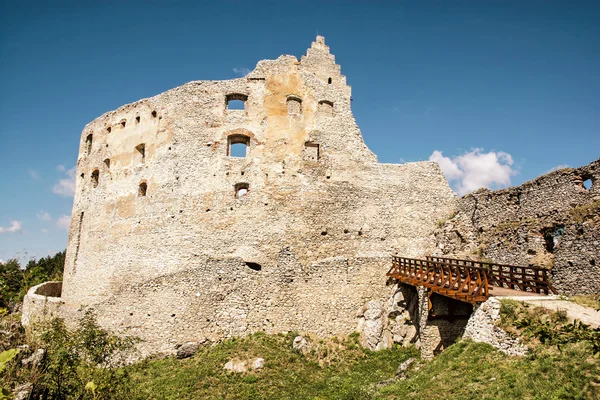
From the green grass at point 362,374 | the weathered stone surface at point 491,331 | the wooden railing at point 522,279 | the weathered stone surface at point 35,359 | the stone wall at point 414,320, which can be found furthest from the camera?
the stone wall at point 414,320

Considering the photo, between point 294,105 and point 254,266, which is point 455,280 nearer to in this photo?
point 254,266

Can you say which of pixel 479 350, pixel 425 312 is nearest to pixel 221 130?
pixel 425 312

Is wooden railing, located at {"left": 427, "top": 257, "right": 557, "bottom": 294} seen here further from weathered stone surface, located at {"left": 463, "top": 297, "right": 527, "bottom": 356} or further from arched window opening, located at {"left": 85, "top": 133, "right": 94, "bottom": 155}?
arched window opening, located at {"left": 85, "top": 133, "right": 94, "bottom": 155}

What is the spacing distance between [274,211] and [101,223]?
9505 mm

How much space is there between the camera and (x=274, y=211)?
728 inches

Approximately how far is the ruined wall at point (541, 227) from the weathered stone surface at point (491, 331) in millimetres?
4691

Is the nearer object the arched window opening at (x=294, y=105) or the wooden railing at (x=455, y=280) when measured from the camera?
the wooden railing at (x=455, y=280)

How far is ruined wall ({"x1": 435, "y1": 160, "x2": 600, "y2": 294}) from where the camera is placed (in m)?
13.5

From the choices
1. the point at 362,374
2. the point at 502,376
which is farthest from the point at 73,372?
the point at 502,376

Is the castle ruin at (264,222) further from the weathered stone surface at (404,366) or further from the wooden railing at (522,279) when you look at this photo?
the wooden railing at (522,279)

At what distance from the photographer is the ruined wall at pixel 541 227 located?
13.5 metres

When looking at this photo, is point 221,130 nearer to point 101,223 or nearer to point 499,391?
point 101,223

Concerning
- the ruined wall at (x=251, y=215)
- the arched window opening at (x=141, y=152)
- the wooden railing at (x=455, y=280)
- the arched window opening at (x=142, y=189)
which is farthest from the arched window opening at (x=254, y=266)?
the arched window opening at (x=141, y=152)

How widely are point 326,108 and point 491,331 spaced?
13.1 m
